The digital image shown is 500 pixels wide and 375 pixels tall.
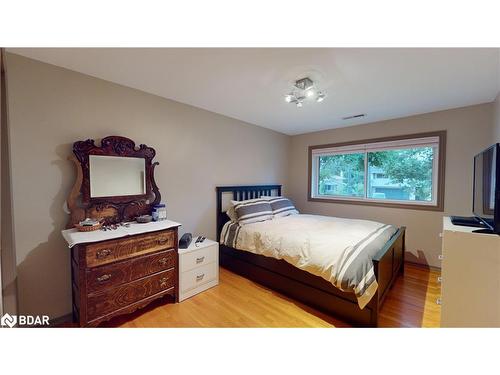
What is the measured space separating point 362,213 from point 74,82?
3.99m

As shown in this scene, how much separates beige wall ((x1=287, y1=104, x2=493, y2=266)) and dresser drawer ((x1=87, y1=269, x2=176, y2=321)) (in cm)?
300

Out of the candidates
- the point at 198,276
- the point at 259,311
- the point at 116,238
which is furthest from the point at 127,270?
the point at 259,311

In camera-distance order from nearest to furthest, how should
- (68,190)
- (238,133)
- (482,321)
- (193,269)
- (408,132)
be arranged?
1. (482,321)
2. (68,190)
3. (193,269)
4. (408,132)
5. (238,133)

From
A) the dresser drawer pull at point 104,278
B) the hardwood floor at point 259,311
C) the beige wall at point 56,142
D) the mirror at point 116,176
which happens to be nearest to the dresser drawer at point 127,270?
the dresser drawer pull at point 104,278

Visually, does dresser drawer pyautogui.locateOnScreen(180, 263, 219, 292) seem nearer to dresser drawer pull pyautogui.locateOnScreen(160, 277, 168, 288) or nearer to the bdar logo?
dresser drawer pull pyautogui.locateOnScreen(160, 277, 168, 288)

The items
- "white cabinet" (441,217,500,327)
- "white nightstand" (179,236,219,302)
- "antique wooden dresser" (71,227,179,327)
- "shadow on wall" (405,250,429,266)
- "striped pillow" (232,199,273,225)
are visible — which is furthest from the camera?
"shadow on wall" (405,250,429,266)

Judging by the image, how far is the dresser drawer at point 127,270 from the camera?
1491 millimetres

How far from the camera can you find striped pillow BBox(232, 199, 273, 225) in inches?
107

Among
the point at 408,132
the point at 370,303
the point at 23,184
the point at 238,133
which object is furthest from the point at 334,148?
the point at 23,184

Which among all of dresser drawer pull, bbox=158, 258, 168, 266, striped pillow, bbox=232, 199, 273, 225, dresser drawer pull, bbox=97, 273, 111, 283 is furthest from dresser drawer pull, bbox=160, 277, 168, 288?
striped pillow, bbox=232, 199, 273, 225

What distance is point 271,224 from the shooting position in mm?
→ 2656

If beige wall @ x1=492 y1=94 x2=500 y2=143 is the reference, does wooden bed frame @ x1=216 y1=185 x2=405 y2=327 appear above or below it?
below

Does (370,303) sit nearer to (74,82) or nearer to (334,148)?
(334,148)

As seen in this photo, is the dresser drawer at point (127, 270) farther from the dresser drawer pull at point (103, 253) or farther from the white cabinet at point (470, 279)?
the white cabinet at point (470, 279)
